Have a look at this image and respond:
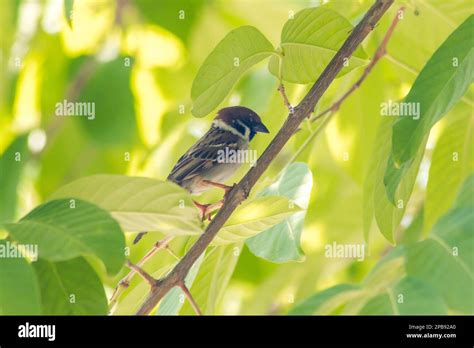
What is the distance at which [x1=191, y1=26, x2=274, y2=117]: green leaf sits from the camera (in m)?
1.64

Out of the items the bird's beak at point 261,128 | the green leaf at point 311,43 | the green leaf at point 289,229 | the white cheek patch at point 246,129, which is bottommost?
the green leaf at point 289,229

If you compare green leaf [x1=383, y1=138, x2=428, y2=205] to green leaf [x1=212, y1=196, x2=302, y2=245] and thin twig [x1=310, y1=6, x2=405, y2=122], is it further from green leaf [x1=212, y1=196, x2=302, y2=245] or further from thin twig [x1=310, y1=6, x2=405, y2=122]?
thin twig [x1=310, y1=6, x2=405, y2=122]

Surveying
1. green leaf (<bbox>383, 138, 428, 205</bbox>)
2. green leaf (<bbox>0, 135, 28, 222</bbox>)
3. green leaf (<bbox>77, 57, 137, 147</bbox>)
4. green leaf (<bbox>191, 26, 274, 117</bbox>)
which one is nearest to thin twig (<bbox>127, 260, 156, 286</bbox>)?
green leaf (<bbox>191, 26, 274, 117</bbox>)

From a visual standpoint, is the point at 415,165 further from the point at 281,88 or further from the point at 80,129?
the point at 80,129

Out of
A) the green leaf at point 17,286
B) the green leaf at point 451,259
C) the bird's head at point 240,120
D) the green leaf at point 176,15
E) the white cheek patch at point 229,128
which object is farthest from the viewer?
the green leaf at point 176,15

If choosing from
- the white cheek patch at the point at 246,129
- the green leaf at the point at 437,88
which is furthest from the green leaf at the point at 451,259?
the white cheek patch at the point at 246,129

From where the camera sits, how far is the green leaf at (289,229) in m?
1.61

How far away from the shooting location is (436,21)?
2135 millimetres

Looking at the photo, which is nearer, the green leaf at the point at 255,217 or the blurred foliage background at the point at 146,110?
the green leaf at the point at 255,217

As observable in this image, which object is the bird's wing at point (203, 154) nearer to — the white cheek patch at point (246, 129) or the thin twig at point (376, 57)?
the white cheek patch at point (246, 129)

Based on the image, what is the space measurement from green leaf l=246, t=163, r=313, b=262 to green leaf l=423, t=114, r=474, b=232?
559mm

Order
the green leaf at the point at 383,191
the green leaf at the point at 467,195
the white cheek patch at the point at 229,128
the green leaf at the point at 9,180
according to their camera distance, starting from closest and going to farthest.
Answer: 1. the green leaf at the point at 383,191
2. the green leaf at the point at 467,195
3. the white cheek patch at the point at 229,128
4. the green leaf at the point at 9,180

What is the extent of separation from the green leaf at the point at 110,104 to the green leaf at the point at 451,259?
150cm

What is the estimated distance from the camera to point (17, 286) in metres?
1.31
